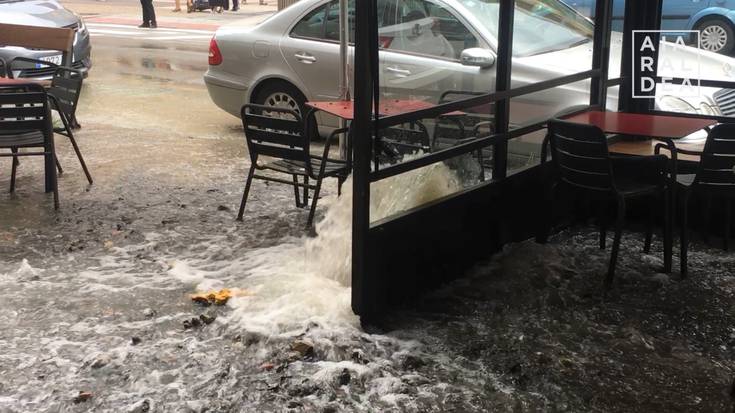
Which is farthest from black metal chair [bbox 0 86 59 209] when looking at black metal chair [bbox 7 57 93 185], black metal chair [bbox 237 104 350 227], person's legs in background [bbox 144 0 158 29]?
person's legs in background [bbox 144 0 158 29]

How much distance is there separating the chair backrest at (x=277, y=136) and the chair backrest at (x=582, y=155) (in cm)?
Answer: 166

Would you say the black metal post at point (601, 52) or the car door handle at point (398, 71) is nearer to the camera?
the car door handle at point (398, 71)

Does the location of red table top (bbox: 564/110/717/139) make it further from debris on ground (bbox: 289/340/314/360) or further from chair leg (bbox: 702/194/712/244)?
debris on ground (bbox: 289/340/314/360)

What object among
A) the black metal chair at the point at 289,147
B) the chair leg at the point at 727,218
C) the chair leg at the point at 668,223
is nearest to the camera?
the chair leg at the point at 668,223

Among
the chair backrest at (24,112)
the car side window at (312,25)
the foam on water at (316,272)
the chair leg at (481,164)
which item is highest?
the car side window at (312,25)

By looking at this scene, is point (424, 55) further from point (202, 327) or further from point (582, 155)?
point (202, 327)

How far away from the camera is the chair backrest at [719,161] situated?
4.39 m

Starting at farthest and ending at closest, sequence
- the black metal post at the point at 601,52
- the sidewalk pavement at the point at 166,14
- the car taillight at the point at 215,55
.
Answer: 1. the sidewalk pavement at the point at 166,14
2. the car taillight at the point at 215,55
3. the black metal post at the point at 601,52

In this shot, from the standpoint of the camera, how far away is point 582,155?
4465 mm

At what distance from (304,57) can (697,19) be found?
3650 mm

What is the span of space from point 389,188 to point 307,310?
0.78 meters

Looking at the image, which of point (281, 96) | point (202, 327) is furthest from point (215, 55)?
point (202, 327)

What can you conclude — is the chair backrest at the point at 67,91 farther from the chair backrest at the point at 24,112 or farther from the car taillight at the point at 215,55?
the car taillight at the point at 215,55

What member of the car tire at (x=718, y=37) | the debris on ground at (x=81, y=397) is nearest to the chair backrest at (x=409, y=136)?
the debris on ground at (x=81, y=397)
